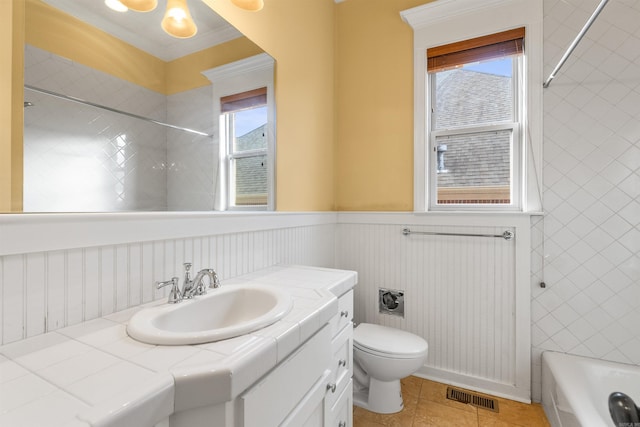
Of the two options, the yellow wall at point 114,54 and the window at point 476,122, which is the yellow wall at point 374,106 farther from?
the yellow wall at point 114,54

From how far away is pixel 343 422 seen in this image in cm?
128

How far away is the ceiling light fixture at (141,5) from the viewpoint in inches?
37.0

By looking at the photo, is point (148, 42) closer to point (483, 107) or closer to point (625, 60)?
point (483, 107)

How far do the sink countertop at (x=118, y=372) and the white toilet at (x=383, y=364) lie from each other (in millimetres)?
956

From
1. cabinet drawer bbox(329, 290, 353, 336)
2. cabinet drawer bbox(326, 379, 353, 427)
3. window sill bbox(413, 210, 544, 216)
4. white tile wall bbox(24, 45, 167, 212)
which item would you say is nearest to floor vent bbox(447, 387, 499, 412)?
cabinet drawer bbox(326, 379, 353, 427)

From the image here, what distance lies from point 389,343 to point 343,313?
51 cm

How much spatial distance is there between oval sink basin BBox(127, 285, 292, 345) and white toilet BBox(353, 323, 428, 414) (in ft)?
2.85

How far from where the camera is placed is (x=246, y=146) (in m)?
1.45

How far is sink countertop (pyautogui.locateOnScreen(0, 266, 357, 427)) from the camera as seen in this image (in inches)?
17.6

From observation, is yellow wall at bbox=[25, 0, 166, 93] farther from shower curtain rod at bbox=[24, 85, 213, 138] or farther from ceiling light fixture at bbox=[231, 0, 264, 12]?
ceiling light fixture at bbox=[231, 0, 264, 12]

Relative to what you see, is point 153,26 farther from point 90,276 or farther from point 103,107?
point 90,276

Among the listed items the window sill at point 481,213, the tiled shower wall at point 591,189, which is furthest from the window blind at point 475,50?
the window sill at point 481,213

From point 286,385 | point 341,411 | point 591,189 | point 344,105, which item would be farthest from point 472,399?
point 344,105

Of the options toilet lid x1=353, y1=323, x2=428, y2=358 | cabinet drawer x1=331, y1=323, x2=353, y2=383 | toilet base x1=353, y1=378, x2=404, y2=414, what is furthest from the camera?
toilet base x1=353, y1=378, x2=404, y2=414
